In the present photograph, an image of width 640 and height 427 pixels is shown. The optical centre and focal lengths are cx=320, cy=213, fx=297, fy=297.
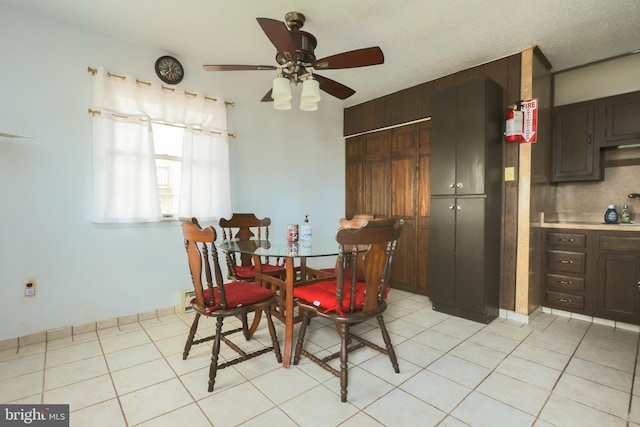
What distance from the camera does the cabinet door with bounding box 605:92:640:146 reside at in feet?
9.25

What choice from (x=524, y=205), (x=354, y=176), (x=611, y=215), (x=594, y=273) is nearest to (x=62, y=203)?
(x=354, y=176)

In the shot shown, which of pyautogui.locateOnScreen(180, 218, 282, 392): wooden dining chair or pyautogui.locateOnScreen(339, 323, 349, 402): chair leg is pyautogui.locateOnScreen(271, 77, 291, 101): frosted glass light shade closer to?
pyautogui.locateOnScreen(180, 218, 282, 392): wooden dining chair

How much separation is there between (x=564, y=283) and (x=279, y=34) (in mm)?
3494

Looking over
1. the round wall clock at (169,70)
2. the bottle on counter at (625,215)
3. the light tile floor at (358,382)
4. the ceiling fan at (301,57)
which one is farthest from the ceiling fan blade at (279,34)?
the bottle on counter at (625,215)

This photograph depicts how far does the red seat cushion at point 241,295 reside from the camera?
1.89 metres

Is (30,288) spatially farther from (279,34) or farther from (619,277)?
(619,277)

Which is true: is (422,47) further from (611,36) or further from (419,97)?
(611,36)

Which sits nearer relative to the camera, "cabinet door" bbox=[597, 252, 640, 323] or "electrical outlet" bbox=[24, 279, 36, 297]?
"electrical outlet" bbox=[24, 279, 36, 297]

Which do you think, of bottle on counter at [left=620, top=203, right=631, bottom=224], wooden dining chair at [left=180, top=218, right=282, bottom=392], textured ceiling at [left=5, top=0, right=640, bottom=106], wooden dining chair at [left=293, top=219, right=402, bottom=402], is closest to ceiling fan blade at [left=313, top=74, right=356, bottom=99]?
textured ceiling at [left=5, top=0, right=640, bottom=106]

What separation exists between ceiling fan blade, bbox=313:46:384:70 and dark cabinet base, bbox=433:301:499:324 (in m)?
2.43

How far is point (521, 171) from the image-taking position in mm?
2879

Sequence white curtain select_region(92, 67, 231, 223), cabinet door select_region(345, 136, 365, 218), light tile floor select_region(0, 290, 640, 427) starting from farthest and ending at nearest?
cabinet door select_region(345, 136, 365, 218)
white curtain select_region(92, 67, 231, 223)
light tile floor select_region(0, 290, 640, 427)

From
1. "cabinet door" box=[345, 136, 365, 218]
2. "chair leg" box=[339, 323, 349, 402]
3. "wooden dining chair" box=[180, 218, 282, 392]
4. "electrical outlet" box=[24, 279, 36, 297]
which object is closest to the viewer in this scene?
"chair leg" box=[339, 323, 349, 402]

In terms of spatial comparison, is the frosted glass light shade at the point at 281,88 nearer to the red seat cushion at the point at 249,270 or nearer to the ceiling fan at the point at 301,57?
the ceiling fan at the point at 301,57
